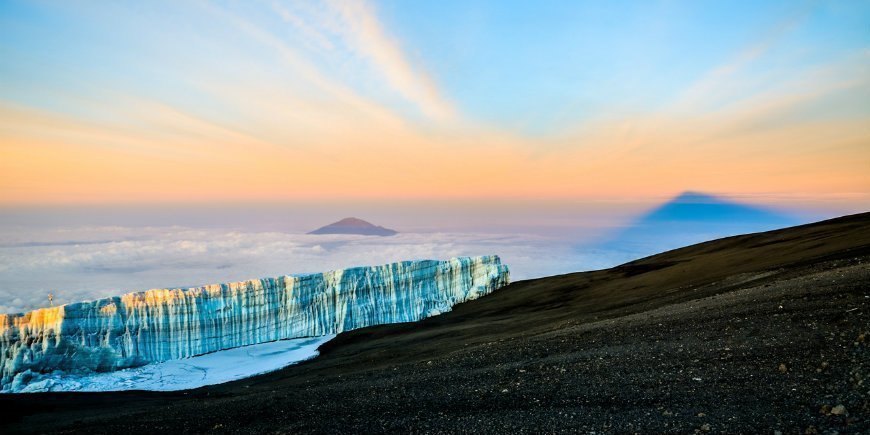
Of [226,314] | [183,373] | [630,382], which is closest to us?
[630,382]

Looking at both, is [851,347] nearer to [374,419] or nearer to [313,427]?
[374,419]

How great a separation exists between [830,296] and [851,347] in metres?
5.79

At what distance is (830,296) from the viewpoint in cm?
1752

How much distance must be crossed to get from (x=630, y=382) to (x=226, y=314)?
147 ft

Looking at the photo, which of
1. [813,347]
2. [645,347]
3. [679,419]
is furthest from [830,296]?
[679,419]

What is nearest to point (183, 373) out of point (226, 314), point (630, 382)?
point (226, 314)

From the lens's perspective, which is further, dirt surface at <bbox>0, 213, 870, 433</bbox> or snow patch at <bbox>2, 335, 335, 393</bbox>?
snow patch at <bbox>2, 335, 335, 393</bbox>

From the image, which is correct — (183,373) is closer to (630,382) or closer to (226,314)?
(226,314)

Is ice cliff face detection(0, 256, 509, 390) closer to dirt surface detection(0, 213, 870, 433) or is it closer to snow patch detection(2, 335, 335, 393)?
snow patch detection(2, 335, 335, 393)

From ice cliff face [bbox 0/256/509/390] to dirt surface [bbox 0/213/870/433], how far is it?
46.7ft

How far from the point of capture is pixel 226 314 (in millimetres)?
49875

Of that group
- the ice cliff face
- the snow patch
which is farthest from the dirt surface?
the ice cliff face

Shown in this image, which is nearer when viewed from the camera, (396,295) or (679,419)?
(679,419)

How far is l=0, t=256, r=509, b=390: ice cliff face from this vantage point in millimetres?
40094
